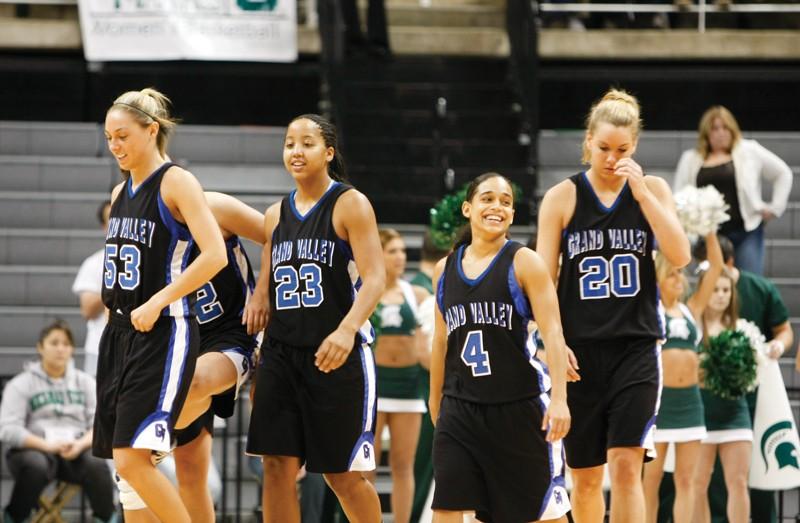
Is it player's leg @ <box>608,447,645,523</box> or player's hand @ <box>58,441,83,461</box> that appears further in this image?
player's hand @ <box>58,441,83,461</box>

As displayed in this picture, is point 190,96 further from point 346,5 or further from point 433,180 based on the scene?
point 433,180

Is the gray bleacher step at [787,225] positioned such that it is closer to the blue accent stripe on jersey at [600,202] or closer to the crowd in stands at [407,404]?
the crowd in stands at [407,404]

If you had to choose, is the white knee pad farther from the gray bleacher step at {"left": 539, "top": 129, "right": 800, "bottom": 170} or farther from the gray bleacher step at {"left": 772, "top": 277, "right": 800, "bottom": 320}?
the gray bleacher step at {"left": 539, "top": 129, "right": 800, "bottom": 170}

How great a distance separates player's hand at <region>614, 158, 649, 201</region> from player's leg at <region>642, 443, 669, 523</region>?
2723mm

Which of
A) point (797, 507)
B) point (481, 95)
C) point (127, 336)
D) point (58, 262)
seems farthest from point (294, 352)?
point (481, 95)

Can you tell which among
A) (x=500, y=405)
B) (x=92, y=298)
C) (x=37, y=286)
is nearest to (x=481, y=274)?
(x=500, y=405)

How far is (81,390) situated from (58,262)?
113 inches

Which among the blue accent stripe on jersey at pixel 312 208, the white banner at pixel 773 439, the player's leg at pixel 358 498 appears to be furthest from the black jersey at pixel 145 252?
the white banner at pixel 773 439

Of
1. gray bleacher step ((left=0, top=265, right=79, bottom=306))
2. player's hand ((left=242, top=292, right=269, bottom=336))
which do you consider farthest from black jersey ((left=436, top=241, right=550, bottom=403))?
gray bleacher step ((left=0, top=265, right=79, bottom=306))

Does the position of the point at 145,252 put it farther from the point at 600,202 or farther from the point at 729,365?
the point at 729,365

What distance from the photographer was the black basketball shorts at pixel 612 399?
6.03m

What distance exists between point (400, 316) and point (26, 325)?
12.2 ft

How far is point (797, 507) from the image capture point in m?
10.1

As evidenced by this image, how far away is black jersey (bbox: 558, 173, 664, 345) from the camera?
6.12 m
